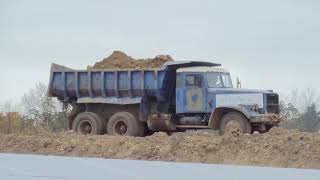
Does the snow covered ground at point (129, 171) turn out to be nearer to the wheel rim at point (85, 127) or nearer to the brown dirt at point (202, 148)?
the brown dirt at point (202, 148)

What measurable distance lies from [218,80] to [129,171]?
39.1 ft

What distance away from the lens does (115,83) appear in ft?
66.2

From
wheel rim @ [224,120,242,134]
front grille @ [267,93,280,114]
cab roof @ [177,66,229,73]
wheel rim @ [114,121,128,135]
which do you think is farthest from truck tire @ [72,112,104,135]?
front grille @ [267,93,280,114]

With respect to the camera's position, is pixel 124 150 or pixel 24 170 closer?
pixel 24 170

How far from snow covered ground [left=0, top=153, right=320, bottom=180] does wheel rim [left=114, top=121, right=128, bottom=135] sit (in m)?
12.0

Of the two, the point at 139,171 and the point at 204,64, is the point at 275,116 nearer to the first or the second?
the point at 204,64

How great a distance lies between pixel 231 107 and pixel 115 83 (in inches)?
175

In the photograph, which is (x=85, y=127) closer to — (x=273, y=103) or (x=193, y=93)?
(x=193, y=93)

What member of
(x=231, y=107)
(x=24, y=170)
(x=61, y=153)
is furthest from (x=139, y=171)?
(x=231, y=107)

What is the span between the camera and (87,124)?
70.7ft

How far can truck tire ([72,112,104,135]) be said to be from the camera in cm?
2103

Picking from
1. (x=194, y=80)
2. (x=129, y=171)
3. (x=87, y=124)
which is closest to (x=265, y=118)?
(x=194, y=80)

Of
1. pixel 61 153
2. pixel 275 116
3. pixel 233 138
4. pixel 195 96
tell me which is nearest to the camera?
pixel 233 138

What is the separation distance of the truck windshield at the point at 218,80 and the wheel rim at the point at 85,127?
5068 millimetres
